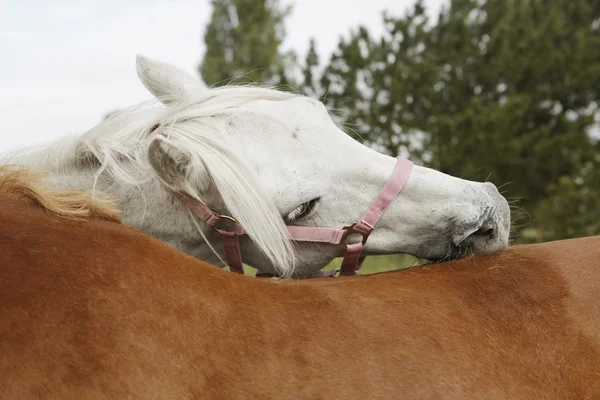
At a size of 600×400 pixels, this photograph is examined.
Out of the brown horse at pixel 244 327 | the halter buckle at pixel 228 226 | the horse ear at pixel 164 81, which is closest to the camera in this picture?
the brown horse at pixel 244 327

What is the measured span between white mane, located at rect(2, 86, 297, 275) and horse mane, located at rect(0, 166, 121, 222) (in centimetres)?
54

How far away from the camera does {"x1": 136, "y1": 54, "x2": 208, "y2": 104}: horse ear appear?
313 centimetres

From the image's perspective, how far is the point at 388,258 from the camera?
827cm

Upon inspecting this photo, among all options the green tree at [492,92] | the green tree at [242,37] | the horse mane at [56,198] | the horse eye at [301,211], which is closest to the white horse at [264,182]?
the horse eye at [301,211]

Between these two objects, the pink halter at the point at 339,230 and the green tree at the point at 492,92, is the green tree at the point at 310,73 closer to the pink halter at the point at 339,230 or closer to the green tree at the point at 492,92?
the green tree at the point at 492,92

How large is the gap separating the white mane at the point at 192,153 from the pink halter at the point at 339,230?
72mm

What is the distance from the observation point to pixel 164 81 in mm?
3164

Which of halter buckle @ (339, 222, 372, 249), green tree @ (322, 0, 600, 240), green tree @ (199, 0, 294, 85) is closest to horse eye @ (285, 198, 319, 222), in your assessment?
halter buckle @ (339, 222, 372, 249)

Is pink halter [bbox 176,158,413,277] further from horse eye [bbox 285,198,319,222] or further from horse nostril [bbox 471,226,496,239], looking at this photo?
horse nostril [bbox 471,226,496,239]

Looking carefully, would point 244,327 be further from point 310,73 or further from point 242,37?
point 242,37

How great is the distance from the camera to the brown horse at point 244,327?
161 centimetres

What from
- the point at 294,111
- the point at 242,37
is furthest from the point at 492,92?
the point at 242,37

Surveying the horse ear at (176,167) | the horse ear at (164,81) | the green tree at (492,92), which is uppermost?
the horse ear at (164,81)

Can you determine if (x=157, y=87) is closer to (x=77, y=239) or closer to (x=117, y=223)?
(x=117, y=223)
